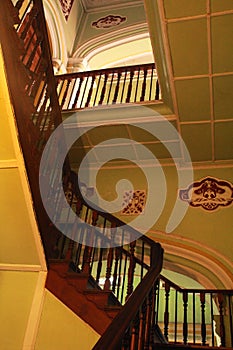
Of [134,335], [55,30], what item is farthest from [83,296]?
[55,30]

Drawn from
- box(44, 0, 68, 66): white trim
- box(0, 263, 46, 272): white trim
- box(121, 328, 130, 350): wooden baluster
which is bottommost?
box(121, 328, 130, 350): wooden baluster

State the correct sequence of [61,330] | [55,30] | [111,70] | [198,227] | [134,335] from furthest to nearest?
[55,30] < [111,70] < [198,227] < [61,330] < [134,335]

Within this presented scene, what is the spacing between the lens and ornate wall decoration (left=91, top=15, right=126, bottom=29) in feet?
33.8

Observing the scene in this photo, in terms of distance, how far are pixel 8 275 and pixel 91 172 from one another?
3.13 m

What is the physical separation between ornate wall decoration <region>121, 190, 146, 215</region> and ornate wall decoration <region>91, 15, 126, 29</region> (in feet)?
18.1

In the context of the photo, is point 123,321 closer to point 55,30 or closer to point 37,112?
point 37,112

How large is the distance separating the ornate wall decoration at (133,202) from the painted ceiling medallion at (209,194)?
0.70m

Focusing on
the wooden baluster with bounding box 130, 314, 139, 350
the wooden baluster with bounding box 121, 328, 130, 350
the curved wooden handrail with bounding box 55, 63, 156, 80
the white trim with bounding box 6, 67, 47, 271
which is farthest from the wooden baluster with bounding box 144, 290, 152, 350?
the curved wooden handrail with bounding box 55, 63, 156, 80

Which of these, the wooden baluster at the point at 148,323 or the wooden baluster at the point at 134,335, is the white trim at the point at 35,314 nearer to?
the wooden baluster at the point at 148,323

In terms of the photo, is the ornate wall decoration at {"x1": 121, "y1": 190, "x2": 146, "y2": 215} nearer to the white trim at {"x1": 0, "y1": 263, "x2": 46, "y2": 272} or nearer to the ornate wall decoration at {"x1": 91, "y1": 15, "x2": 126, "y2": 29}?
the white trim at {"x1": 0, "y1": 263, "x2": 46, "y2": 272}

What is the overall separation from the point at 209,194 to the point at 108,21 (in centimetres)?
633

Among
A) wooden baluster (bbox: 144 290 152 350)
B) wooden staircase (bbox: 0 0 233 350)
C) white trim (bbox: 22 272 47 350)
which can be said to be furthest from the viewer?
white trim (bbox: 22 272 47 350)

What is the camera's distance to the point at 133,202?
6.78 m

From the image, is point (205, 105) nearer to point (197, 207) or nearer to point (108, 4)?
point (197, 207)
